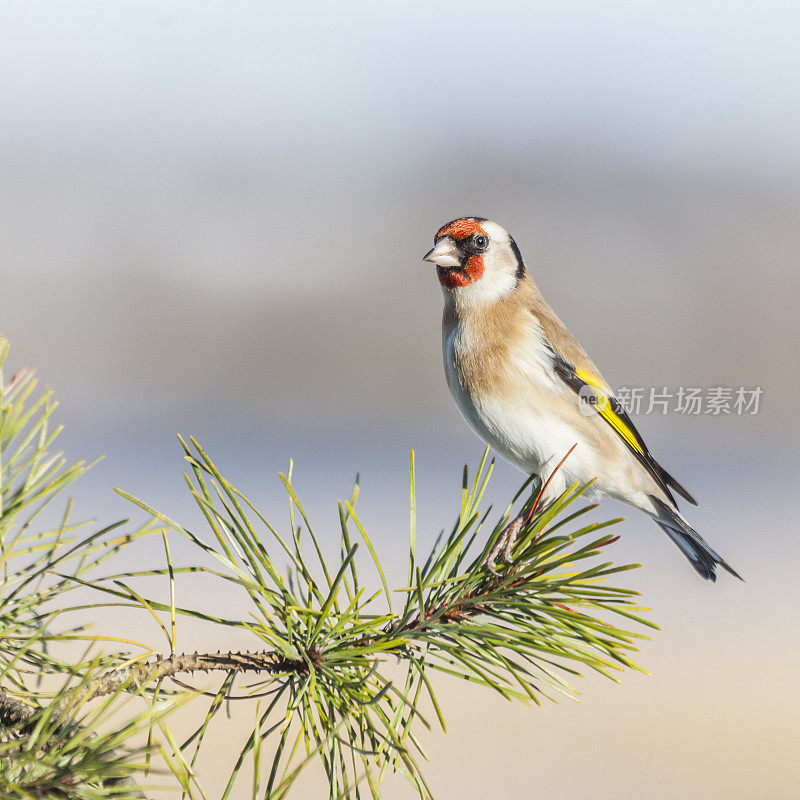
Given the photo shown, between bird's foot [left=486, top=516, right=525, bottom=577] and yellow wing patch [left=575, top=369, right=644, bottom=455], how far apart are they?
796 mm

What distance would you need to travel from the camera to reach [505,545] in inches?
49.4

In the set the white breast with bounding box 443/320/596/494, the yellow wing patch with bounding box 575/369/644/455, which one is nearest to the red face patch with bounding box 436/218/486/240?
the white breast with bounding box 443/320/596/494

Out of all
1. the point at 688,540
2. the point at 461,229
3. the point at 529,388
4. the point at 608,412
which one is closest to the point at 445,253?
the point at 461,229

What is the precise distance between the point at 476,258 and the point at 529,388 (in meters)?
0.35

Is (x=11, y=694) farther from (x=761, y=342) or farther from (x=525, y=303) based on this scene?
(x=761, y=342)

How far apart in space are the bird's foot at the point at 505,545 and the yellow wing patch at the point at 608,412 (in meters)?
0.80

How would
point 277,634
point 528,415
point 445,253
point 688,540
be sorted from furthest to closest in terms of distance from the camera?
point 688,540
point 445,253
point 528,415
point 277,634

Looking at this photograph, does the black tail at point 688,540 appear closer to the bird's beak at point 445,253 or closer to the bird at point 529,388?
the bird at point 529,388

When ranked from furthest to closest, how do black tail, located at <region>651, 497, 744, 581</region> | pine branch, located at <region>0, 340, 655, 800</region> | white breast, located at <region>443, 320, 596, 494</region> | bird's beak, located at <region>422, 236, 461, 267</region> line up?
1. black tail, located at <region>651, 497, 744, 581</region>
2. bird's beak, located at <region>422, 236, 461, 267</region>
3. white breast, located at <region>443, 320, 596, 494</region>
4. pine branch, located at <region>0, 340, 655, 800</region>

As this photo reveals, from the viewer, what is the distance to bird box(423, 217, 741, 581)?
189 centimetres

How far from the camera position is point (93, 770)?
768 millimetres

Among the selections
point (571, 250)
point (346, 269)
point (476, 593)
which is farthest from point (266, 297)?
point (476, 593)

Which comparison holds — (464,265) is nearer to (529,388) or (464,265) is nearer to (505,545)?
(529,388)

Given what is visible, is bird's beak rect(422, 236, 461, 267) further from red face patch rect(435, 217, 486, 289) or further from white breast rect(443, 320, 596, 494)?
white breast rect(443, 320, 596, 494)
